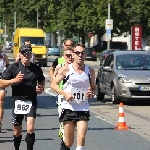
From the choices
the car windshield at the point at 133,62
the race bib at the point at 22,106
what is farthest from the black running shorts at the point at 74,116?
the car windshield at the point at 133,62

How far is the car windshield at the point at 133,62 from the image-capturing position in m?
21.1

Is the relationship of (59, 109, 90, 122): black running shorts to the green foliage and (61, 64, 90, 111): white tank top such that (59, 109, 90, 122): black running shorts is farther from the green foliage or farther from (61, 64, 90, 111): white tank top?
the green foliage

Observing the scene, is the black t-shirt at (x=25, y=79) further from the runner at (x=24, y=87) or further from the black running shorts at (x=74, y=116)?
the black running shorts at (x=74, y=116)

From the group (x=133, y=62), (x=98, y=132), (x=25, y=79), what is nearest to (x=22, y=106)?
(x=25, y=79)

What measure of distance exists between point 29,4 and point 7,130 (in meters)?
73.6

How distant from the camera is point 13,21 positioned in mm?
110750

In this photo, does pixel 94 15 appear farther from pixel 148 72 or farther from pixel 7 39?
pixel 7 39

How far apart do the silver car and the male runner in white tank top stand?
10832 mm

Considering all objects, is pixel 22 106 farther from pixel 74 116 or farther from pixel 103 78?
pixel 103 78

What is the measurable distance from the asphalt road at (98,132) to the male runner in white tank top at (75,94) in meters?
2.52

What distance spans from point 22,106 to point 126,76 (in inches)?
400

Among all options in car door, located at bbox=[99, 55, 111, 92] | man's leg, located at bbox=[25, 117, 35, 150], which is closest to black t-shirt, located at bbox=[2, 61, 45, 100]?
man's leg, located at bbox=[25, 117, 35, 150]

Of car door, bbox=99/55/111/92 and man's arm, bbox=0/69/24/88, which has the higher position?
man's arm, bbox=0/69/24/88

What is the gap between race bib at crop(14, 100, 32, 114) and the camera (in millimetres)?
10359
